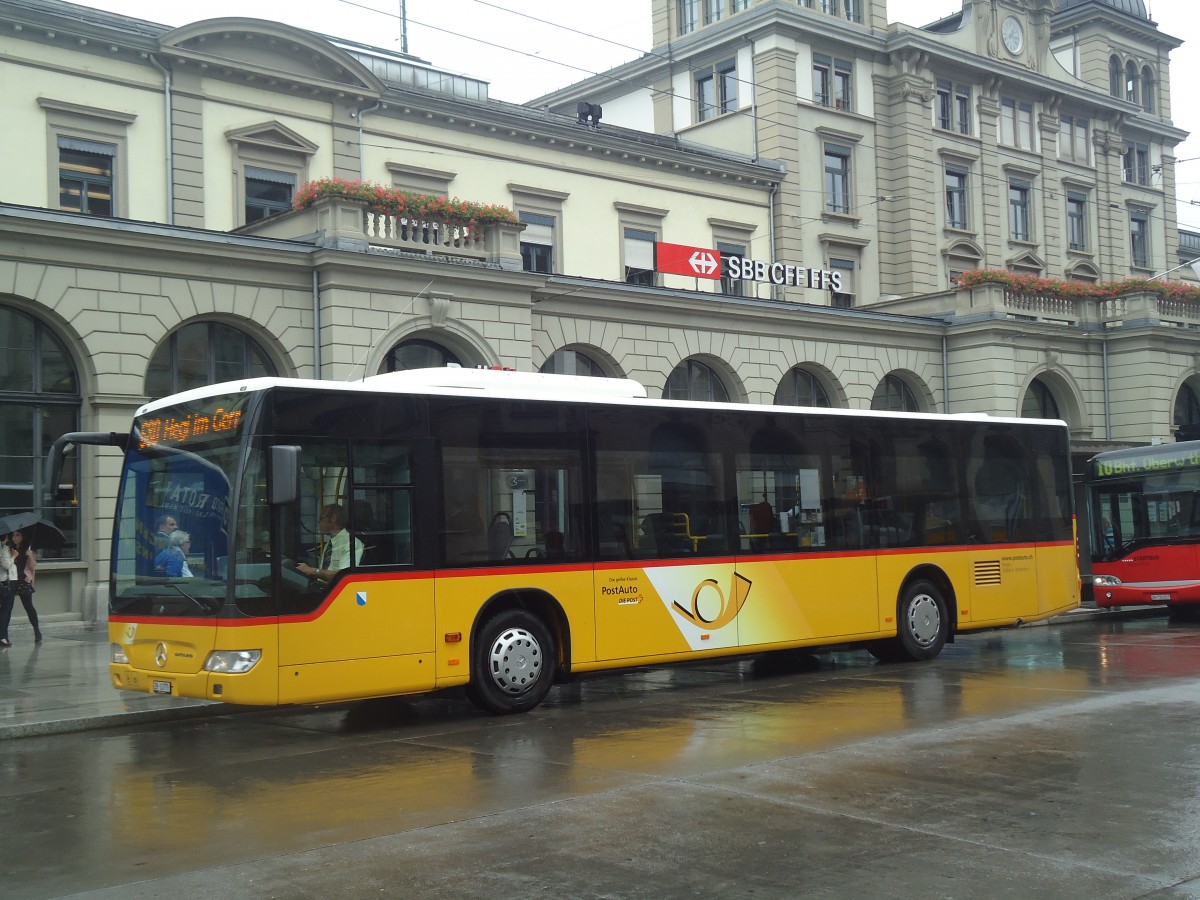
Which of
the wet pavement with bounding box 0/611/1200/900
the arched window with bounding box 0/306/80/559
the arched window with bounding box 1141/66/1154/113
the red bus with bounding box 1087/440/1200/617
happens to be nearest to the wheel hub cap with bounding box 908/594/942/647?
the wet pavement with bounding box 0/611/1200/900

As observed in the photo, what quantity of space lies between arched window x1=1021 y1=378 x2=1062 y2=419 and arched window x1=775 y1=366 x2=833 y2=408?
7.11 meters

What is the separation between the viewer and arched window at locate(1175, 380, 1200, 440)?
1592 inches

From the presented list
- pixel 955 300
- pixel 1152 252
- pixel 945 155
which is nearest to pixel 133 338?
pixel 955 300

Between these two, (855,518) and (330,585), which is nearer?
(330,585)

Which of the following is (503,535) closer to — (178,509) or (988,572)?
(178,509)

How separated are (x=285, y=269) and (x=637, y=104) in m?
24.5

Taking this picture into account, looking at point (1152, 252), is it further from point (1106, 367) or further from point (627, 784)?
point (627, 784)

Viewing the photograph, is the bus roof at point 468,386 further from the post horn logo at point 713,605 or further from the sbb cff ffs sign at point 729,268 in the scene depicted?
the sbb cff ffs sign at point 729,268

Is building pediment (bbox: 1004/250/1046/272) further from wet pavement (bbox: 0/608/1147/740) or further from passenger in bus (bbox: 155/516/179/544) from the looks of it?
passenger in bus (bbox: 155/516/179/544)

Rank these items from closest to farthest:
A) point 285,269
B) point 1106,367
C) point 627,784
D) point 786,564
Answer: point 627,784 → point 786,564 → point 285,269 → point 1106,367

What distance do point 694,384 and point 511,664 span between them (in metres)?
18.7

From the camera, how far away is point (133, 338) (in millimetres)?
21234

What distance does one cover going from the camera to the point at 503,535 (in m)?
12.6

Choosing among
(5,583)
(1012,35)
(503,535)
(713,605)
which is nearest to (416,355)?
(5,583)
